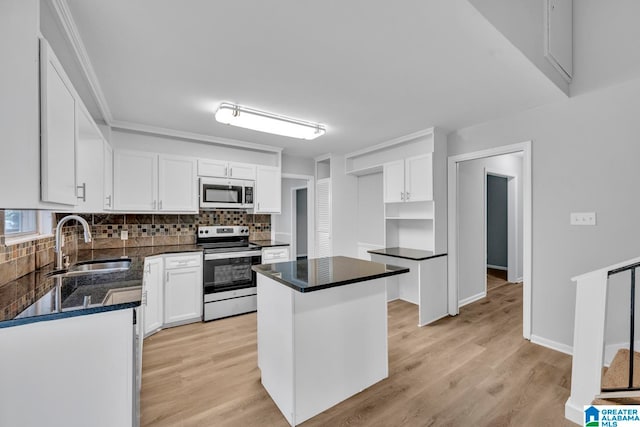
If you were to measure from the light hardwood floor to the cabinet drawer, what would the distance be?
71cm

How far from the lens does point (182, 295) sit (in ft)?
10.7

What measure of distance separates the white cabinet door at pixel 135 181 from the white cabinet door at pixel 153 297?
0.70m

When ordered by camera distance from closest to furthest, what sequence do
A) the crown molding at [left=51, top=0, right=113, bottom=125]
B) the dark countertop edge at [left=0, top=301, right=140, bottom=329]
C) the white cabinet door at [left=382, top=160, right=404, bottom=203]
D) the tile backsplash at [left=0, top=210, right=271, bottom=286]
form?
the dark countertop edge at [left=0, top=301, right=140, bottom=329], the crown molding at [left=51, top=0, right=113, bottom=125], the tile backsplash at [left=0, top=210, right=271, bottom=286], the white cabinet door at [left=382, top=160, right=404, bottom=203]

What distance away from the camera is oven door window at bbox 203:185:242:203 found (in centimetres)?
365

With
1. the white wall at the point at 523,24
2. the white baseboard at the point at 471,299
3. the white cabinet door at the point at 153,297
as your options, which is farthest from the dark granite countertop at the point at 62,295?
the white baseboard at the point at 471,299

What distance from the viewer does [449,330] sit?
3.17 metres

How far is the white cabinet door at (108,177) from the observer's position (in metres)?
2.75

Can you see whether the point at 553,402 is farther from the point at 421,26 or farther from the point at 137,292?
the point at 137,292

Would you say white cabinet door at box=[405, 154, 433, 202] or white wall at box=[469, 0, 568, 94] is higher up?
white wall at box=[469, 0, 568, 94]

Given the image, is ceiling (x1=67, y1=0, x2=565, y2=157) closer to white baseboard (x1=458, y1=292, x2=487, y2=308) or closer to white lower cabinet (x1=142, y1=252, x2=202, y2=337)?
white lower cabinet (x1=142, y1=252, x2=202, y2=337)

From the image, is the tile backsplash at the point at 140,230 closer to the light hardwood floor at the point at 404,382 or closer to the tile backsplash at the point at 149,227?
the tile backsplash at the point at 149,227

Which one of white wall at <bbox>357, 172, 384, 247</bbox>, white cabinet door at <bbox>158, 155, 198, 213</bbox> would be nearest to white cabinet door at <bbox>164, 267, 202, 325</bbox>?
white cabinet door at <bbox>158, 155, 198, 213</bbox>

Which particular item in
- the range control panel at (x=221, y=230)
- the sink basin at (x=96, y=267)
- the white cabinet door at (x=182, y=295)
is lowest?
the white cabinet door at (x=182, y=295)

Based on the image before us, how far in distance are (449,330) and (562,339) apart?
980 millimetres
